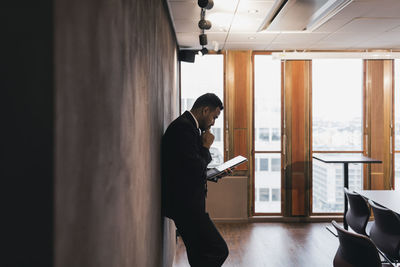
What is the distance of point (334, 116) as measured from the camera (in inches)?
211

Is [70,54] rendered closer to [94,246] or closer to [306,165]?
[94,246]

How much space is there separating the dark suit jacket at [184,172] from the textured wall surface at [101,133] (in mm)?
490

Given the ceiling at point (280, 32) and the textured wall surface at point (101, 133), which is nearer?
the textured wall surface at point (101, 133)

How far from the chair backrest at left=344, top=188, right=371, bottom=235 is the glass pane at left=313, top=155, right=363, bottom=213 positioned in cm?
205

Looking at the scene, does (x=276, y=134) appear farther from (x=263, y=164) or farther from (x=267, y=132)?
(x=263, y=164)

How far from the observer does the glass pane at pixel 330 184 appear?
208 inches

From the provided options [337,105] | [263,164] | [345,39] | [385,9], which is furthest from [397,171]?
[385,9]

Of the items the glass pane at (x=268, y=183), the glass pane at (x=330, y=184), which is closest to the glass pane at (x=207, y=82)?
the glass pane at (x=268, y=183)

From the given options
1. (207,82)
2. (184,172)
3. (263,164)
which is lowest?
(263,164)

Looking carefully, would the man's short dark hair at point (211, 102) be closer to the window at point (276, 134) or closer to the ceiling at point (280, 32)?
the ceiling at point (280, 32)

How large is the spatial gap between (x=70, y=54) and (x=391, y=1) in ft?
11.7

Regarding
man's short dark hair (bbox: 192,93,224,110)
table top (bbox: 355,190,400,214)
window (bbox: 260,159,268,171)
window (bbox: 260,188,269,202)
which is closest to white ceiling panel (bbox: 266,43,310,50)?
window (bbox: 260,159,268,171)

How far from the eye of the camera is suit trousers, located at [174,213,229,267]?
2096 mm

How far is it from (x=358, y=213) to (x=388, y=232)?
496 millimetres
